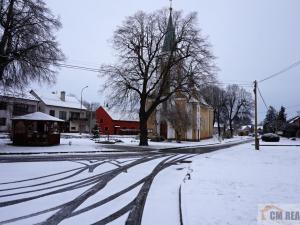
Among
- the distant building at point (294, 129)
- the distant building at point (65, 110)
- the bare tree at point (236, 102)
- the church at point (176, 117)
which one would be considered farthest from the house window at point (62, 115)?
the distant building at point (294, 129)

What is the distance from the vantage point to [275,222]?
680 centimetres

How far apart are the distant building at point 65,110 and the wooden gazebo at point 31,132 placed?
→ 38.6m

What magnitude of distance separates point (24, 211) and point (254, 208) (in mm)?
5643

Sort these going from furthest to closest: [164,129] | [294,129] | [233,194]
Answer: [294,129] → [164,129] → [233,194]

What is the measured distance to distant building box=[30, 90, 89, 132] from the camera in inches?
2779

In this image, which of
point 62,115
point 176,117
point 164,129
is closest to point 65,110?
point 62,115

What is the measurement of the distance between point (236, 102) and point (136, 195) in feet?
285

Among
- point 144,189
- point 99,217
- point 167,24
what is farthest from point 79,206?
point 167,24

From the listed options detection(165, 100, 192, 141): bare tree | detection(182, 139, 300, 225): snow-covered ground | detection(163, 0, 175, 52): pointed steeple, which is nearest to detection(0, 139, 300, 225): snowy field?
detection(182, 139, 300, 225): snow-covered ground

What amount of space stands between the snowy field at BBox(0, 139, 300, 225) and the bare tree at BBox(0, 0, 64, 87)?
522 inches

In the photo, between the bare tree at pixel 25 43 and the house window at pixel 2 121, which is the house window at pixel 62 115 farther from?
the bare tree at pixel 25 43

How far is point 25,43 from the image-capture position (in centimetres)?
2542

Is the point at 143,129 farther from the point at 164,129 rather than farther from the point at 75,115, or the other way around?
the point at 75,115

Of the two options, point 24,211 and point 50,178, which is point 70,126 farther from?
point 24,211
